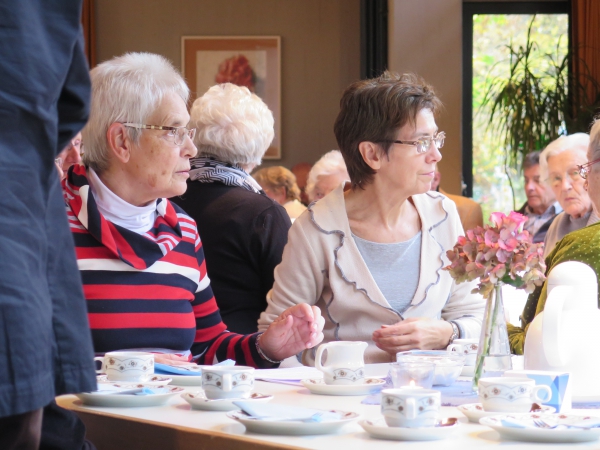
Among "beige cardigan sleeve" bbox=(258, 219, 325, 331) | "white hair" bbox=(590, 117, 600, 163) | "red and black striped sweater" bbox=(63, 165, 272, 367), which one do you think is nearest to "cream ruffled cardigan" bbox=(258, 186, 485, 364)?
"beige cardigan sleeve" bbox=(258, 219, 325, 331)

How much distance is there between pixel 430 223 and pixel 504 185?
5.74 metres

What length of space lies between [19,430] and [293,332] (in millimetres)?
1262

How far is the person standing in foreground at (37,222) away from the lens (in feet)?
2.88

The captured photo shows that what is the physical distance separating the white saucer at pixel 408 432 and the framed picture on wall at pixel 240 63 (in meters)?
8.87

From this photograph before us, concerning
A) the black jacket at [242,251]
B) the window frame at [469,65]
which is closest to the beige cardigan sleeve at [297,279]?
the black jacket at [242,251]

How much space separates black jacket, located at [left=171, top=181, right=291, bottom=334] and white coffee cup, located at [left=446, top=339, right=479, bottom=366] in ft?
3.59

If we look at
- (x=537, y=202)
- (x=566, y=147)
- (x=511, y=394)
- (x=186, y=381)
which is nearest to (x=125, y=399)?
(x=186, y=381)

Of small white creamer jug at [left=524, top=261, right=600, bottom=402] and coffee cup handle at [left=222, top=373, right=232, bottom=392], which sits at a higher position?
small white creamer jug at [left=524, top=261, right=600, bottom=402]

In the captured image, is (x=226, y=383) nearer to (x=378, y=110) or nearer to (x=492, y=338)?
(x=492, y=338)

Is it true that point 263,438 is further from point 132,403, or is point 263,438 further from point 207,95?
point 207,95

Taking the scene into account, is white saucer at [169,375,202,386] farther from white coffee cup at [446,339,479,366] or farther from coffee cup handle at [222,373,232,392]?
white coffee cup at [446,339,479,366]

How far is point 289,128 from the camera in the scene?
33.3 feet

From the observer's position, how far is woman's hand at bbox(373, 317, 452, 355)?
89.6 inches

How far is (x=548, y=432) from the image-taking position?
4.10 ft
